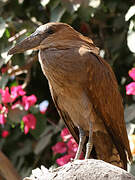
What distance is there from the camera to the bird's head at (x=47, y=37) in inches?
98.7

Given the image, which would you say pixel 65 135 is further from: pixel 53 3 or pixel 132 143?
pixel 53 3

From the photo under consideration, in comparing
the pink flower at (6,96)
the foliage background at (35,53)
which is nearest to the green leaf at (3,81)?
the foliage background at (35,53)

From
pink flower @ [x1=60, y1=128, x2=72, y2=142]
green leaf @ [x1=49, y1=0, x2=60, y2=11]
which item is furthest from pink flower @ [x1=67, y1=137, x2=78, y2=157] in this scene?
green leaf @ [x1=49, y1=0, x2=60, y2=11]

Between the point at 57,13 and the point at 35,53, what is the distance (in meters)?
0.32

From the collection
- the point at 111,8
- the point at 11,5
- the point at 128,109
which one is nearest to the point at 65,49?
the point at 128,109

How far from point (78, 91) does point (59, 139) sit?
107cm

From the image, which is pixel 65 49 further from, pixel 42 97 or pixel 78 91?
pixel 42 97

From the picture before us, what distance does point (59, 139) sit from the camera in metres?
3.64

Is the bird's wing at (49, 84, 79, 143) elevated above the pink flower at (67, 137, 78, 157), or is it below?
above

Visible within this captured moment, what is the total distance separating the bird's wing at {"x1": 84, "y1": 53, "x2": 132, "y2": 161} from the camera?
2.64m

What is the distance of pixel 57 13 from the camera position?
351 cm

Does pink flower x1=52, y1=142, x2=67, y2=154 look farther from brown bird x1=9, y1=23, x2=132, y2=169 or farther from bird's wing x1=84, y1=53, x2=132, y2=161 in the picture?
bird's wing x1=84, y1=53, x2=132, y2=161

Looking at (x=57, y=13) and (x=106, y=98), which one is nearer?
(x=106, y=98)

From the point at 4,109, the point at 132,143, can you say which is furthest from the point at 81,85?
the point at 4,109
